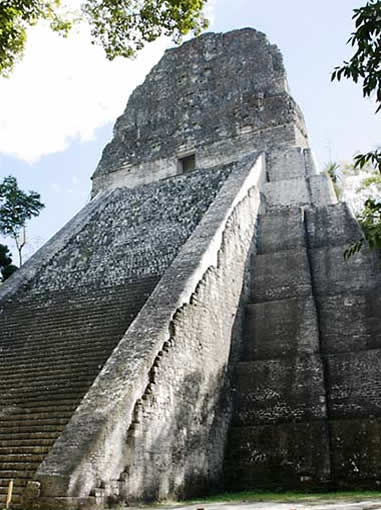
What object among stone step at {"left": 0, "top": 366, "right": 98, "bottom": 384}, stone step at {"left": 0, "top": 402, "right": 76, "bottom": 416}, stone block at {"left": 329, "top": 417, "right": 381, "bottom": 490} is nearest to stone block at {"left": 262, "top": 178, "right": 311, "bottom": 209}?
stone block at {"left": 329, "top": 417, "right": 381, "bottom": 490}

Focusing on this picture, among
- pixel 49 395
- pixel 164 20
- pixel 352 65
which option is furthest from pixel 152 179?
pixel 352 65

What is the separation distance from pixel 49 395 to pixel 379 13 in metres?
5.54

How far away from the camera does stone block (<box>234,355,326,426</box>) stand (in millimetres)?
7043

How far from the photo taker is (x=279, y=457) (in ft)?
21.8

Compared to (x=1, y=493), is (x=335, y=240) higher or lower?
higher

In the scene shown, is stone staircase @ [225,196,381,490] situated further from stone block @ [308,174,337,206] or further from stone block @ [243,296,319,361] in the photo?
stone block @ [308,174,337,206]

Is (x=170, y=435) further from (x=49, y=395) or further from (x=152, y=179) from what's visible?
(x=152, y=179)

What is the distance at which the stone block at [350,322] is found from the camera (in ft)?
25.6

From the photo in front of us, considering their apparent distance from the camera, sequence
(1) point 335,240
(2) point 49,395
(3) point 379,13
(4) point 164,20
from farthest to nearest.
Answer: (1) point 335,240 < (4) point 164,20 < (2) point 49,395 < (3) point 379,13

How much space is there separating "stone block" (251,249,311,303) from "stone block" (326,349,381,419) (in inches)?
68.0

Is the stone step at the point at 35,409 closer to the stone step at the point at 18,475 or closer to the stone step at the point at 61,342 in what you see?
the stone step at the point at 18,475

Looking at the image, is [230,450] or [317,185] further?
[317,185]

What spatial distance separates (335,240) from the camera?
405 inches

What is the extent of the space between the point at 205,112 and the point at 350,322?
9.47 meters
